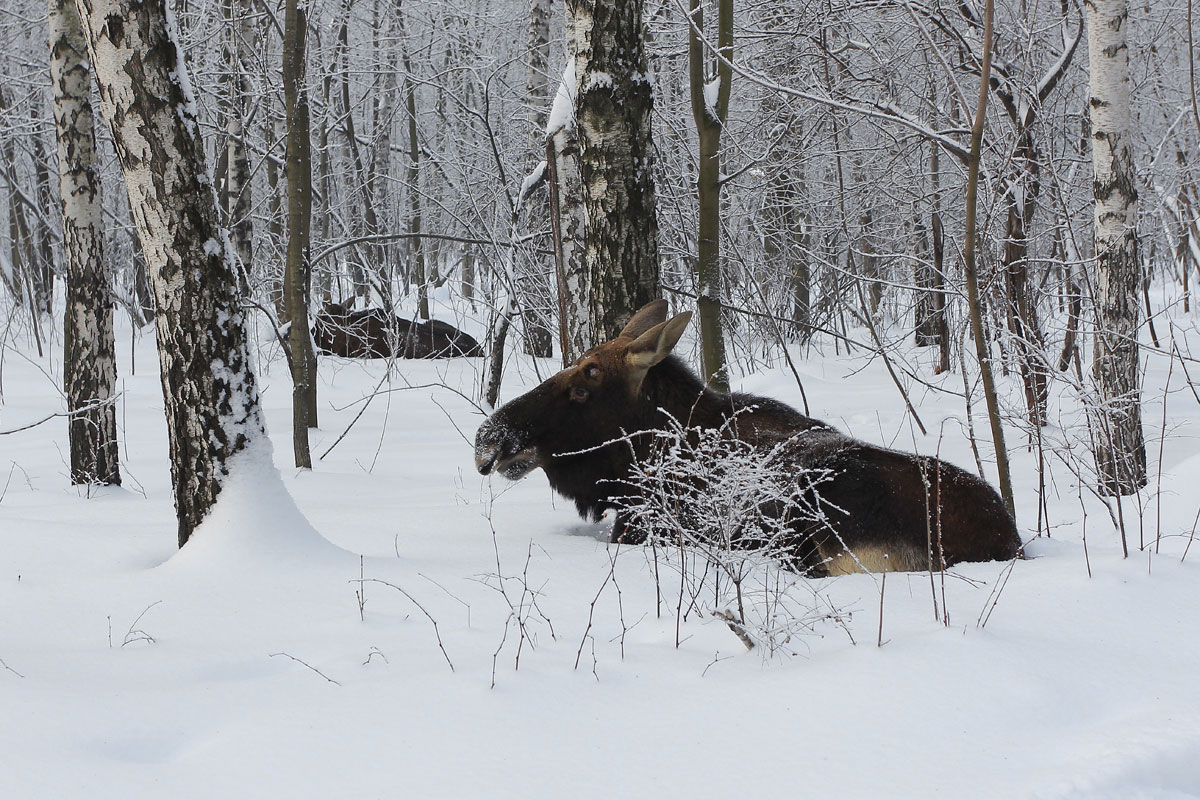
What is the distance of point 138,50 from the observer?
3.45m

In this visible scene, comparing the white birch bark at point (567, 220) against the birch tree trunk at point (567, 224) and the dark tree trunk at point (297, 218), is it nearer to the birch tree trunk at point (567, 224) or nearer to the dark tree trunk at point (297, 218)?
the birch tree trunk at point (567, 224)

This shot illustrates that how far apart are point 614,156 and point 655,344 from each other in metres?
1.23

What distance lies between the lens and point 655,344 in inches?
177

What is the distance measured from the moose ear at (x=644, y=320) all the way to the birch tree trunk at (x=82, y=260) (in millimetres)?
3522

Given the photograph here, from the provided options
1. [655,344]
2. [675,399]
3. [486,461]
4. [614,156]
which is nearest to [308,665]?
[486,461]

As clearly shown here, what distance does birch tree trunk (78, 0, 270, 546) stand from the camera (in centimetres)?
347

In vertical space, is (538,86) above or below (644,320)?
above

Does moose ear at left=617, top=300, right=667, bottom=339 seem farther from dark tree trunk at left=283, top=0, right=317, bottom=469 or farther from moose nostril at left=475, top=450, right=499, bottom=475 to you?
dark tree trunk at left=283, top=0, right=317, bottom=469

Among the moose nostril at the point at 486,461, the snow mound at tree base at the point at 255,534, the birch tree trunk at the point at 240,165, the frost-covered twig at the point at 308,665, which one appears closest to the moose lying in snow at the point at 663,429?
the moose nostril at the point at 486,461

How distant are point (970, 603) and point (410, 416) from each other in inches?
304

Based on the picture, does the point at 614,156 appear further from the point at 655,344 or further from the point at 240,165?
the point at 240,165

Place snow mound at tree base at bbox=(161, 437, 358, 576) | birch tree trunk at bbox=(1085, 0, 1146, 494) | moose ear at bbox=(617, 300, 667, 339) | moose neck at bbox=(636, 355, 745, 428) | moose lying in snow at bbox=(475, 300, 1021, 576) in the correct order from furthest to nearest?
birch tree trunk at bbox=(1085, 0, 1146, 494) → moose ear at bbox=(617, 300, 667, 339) → moose neck at bbox=(636, 355, 745, 428) → moose lying in snow at bbox=(475, 300, 1021, 576) → snow mound at tree base at bbox=(161, 437, 358, 576)

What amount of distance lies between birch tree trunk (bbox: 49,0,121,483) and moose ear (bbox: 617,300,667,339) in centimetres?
352

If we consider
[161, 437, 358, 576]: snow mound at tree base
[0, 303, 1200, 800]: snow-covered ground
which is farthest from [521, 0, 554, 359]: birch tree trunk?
[0, 303, 1200, 800]: snow-covered ground
